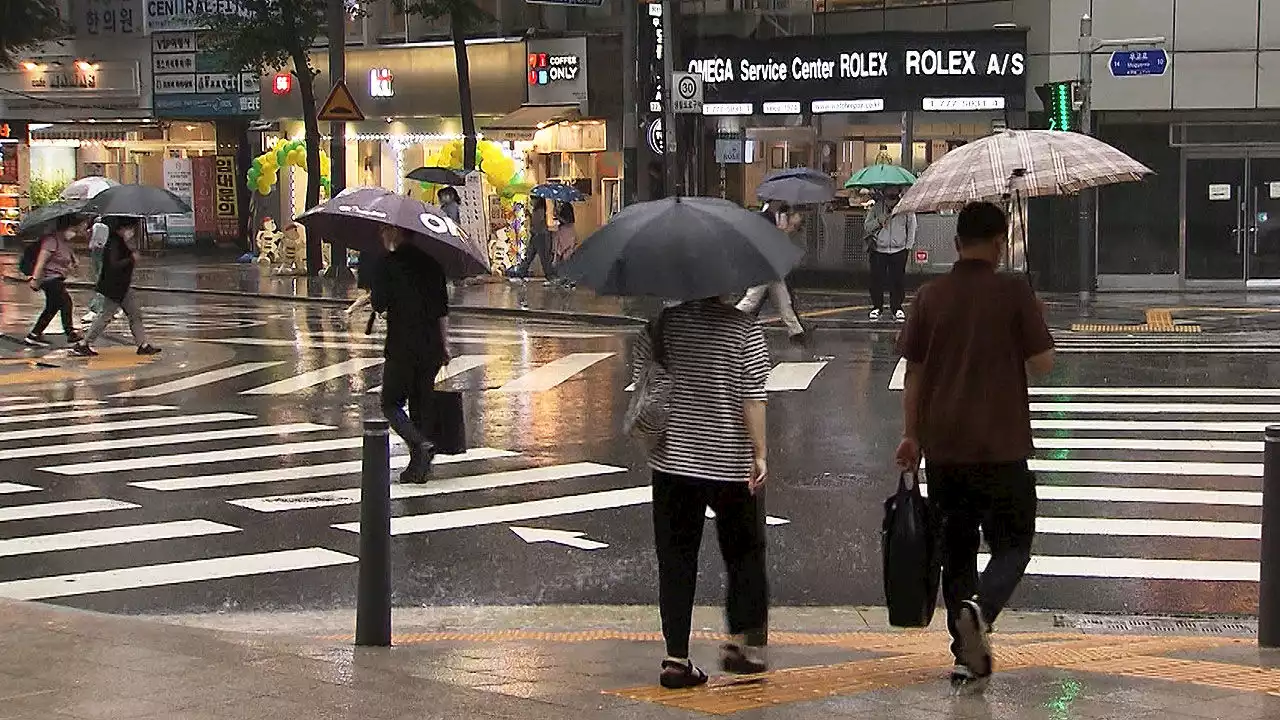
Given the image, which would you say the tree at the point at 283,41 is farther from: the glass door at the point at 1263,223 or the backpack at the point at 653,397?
the backpack at the point at 653,397

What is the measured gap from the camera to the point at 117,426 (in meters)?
16.4

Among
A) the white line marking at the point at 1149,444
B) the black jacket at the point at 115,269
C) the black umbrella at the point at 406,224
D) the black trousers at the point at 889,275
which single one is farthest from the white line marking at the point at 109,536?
the black trousers at the point at 889,275

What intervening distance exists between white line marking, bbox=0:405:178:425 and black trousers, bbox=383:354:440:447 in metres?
5.18

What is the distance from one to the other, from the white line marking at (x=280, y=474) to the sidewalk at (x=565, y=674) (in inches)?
165

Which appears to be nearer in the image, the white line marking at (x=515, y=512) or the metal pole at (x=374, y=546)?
the metal pole at (x=374, y=546)

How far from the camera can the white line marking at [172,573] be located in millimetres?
10023

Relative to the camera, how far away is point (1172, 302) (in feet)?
94.8

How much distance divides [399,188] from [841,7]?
11.8 metres

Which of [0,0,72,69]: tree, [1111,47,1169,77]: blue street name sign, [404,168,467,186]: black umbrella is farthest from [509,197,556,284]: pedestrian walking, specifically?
[1111,47,1169,77]: blue street name sign

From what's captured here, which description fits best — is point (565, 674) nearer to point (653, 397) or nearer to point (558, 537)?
point (653, 397)

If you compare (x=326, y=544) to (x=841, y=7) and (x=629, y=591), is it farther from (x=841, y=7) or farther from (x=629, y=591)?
(x=841, y=7)

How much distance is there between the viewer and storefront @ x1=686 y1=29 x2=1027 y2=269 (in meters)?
31.1

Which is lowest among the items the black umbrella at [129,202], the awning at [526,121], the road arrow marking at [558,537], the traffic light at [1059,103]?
the road arrow marking at [558,537]

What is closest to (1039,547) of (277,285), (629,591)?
(629,591)
